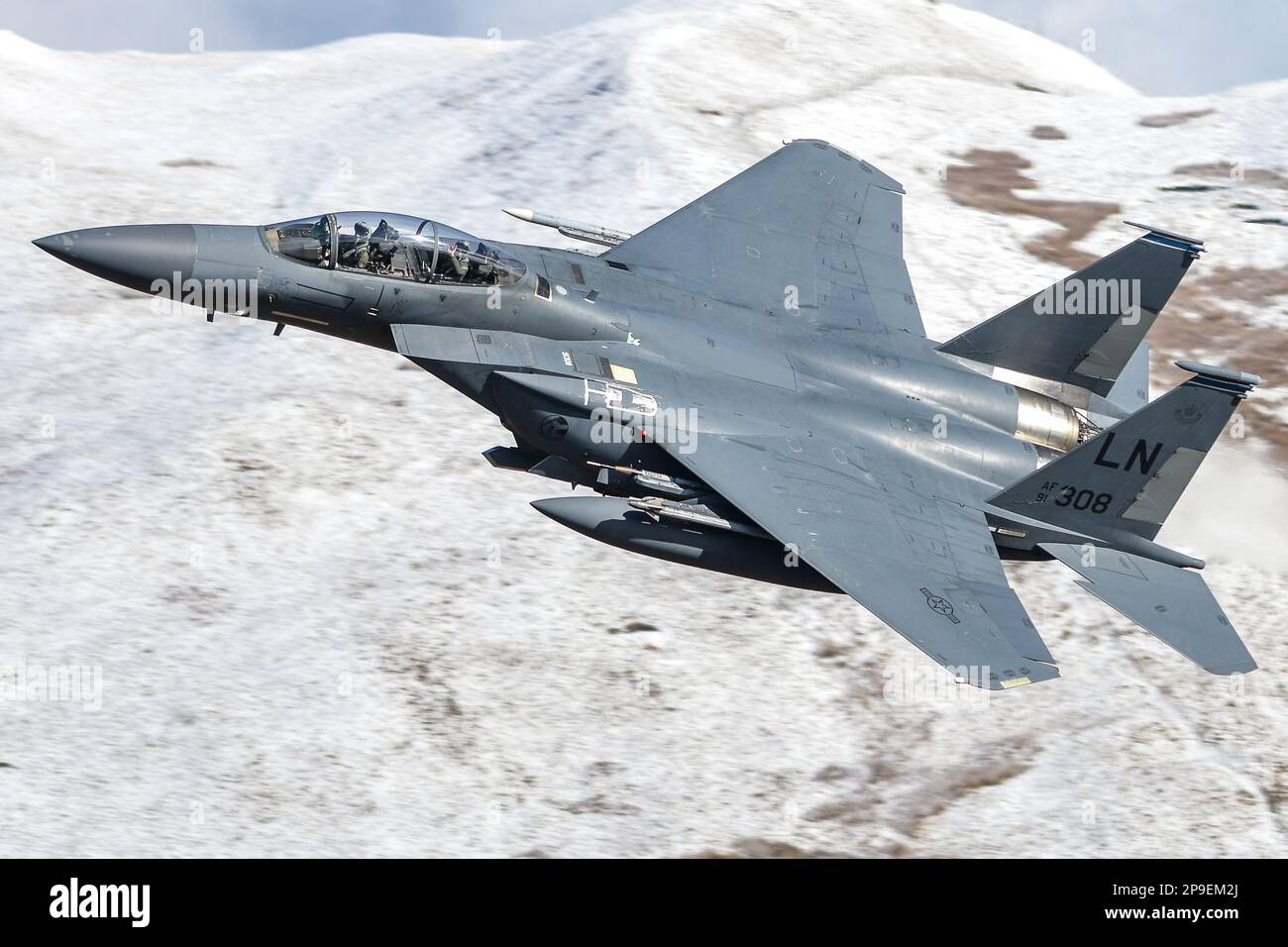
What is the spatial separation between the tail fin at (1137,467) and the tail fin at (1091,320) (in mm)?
2848

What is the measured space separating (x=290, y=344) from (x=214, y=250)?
812 cm

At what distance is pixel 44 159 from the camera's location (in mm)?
27719

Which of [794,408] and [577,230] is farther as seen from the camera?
[577,230]

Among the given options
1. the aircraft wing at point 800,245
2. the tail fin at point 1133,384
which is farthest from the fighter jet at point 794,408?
the tail fin at point 1133,384

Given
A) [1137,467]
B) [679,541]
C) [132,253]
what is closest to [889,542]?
[679,541]

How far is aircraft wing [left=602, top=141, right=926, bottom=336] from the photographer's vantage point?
18344 mm

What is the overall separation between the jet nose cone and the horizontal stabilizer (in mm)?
11492

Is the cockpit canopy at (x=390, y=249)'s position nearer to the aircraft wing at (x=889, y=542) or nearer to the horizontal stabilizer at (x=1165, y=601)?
the aircraft wing at (x=889, y=542)

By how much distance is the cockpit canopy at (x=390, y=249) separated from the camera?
582 inches

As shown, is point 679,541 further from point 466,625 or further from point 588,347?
point 466,625

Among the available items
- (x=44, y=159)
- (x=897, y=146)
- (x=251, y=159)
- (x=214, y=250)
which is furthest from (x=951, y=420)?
(x=44, y=159)

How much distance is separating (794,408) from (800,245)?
4.09m

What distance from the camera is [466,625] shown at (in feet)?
57.5

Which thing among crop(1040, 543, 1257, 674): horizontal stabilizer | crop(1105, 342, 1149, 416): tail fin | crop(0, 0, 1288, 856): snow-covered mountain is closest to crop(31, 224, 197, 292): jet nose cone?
crop(0, 0, 1288, 856): snow-covered mountain
